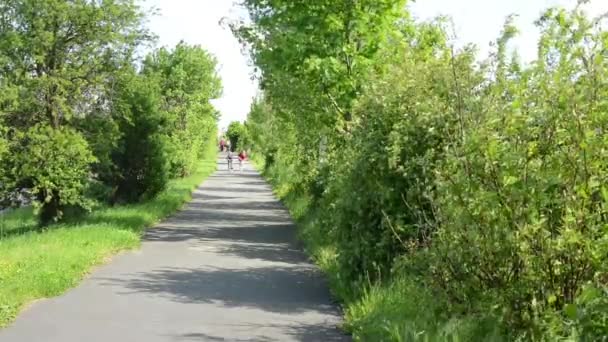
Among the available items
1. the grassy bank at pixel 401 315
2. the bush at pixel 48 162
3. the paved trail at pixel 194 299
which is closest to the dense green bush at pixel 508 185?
the grassy bank at pixel 401 315

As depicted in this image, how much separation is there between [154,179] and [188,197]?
469 cm

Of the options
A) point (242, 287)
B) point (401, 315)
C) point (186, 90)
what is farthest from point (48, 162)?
point (186, 90)

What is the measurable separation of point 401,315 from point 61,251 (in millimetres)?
6748

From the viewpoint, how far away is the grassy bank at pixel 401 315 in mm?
6105

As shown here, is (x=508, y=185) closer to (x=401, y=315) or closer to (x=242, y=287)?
(x=401, y=315)

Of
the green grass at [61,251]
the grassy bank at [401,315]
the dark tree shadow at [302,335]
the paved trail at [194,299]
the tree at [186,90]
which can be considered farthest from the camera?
the tree at [186,90]

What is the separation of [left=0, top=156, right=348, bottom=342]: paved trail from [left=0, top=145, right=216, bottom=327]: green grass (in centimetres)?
24

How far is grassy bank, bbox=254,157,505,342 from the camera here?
611 centimetres

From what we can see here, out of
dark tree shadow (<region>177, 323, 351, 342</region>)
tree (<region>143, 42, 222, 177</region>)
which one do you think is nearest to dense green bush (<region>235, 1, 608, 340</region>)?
dark tree shadow (<region>177, 323, 351, 342</region>)

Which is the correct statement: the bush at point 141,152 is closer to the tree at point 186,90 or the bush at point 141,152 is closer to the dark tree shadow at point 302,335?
the tree at point 186,90

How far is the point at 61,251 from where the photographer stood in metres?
12.2

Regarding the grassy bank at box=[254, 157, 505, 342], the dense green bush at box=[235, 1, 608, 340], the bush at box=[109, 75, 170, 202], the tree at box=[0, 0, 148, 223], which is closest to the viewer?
the dense green bush at box=[235, 1, 608, 340]

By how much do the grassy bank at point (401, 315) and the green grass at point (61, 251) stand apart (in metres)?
3.55

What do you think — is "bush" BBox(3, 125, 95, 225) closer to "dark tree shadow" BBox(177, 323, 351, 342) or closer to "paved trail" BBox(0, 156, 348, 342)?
"paved trail" BBox(0, 156, 348, 342)
